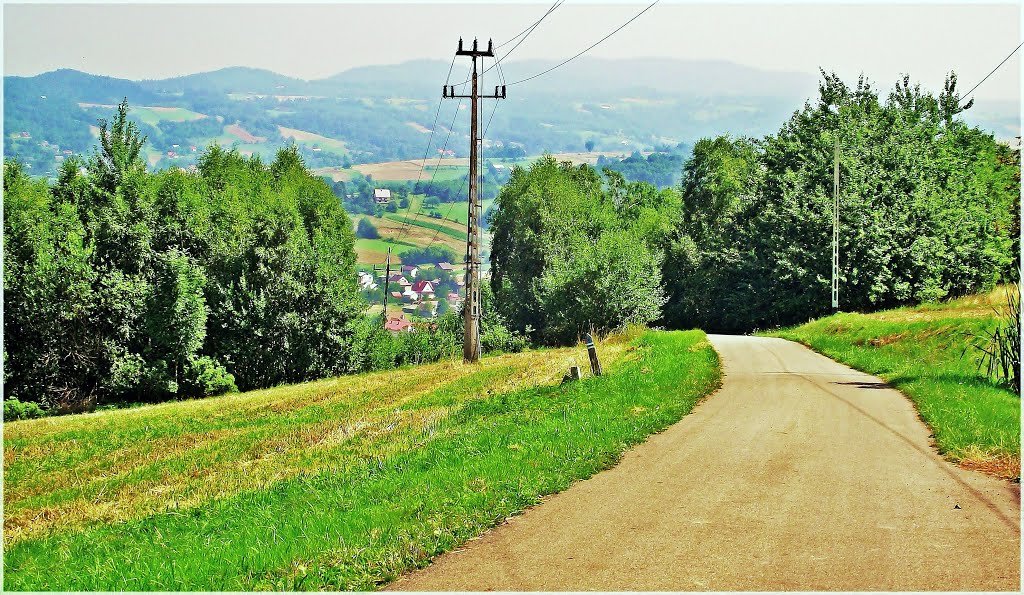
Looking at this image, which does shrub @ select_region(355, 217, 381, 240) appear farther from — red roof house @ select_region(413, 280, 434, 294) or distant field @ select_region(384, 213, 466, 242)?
red roof house @ select_region(413, 280, 434, 294)

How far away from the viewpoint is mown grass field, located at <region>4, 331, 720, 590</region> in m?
7.81

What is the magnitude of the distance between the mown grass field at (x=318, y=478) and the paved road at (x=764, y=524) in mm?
551

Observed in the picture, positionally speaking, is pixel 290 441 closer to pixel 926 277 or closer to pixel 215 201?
pixel 215 201

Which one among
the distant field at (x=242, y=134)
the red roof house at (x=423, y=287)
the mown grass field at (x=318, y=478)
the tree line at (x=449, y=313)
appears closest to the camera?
the mown grass field at (x=318, y=478)

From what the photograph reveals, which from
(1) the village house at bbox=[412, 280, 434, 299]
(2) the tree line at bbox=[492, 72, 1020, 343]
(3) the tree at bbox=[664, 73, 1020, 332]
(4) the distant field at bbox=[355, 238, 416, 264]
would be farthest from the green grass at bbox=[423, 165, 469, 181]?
(3) the tree at bbox=[664, 73, 1020, 332]

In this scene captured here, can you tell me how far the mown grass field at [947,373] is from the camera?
1073 centimetres

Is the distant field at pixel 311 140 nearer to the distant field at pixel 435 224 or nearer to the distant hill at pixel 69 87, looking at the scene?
the distant field at pixel 435 224

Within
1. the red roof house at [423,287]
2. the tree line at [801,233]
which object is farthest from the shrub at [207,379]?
the red roof house at [423,287]

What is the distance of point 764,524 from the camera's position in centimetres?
791

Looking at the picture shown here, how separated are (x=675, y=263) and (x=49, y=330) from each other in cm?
5045

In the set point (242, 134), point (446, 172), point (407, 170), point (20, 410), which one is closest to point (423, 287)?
point (446, 172)

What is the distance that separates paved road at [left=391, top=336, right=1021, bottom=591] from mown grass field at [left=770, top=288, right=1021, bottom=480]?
0.45 meters

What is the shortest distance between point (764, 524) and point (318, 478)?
256 inches

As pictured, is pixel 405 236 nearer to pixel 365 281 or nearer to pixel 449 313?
pixel 365 281
